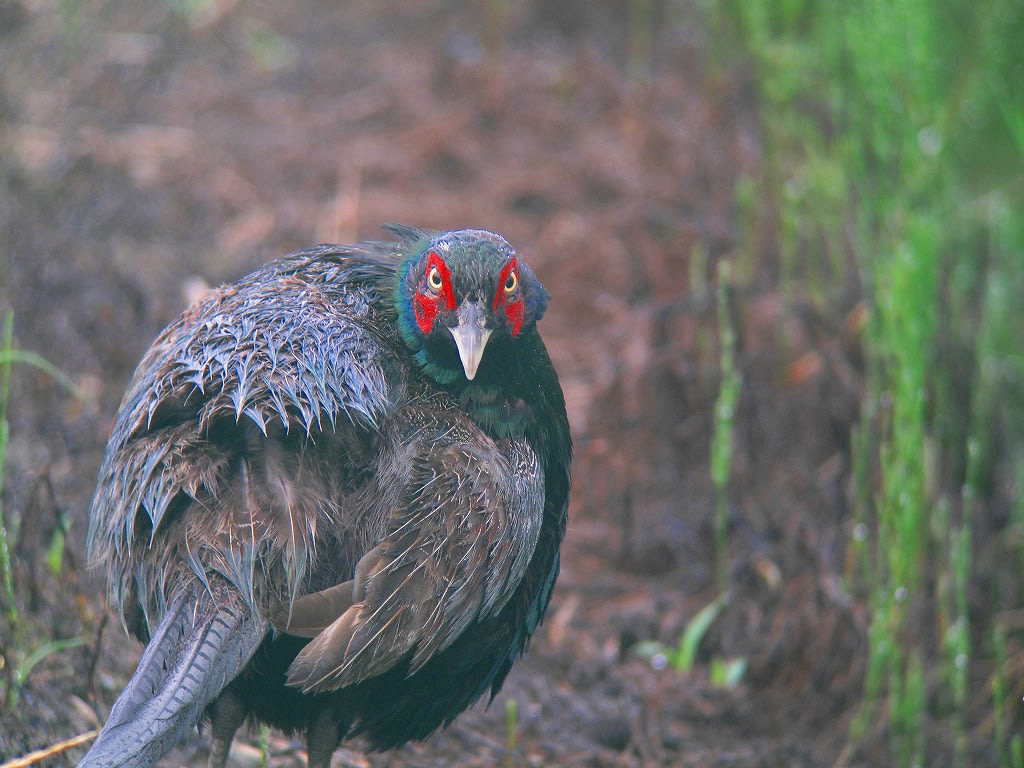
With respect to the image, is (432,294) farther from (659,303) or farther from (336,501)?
(659,303)

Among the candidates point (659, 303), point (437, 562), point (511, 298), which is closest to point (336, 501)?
point (437, 562)

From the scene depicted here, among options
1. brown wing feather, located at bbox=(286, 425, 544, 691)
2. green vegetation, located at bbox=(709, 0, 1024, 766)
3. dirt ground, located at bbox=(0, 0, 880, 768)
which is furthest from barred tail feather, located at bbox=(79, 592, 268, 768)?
green vegetation, located at bbox=(709, 0, 1024, 766)

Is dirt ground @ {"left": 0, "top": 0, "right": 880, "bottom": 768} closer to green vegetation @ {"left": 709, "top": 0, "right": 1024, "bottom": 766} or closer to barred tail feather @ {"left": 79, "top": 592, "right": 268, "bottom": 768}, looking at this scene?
green vegetation @ {"left": 709, "top": 0, "right": 1024, "bottom": 766}

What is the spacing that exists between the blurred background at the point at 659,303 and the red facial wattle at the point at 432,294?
1118 millimetres

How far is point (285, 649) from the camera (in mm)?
2785

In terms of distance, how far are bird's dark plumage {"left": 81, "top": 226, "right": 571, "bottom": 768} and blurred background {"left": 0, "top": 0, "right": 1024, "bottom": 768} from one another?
0.42 metres

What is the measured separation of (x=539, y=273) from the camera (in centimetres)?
570

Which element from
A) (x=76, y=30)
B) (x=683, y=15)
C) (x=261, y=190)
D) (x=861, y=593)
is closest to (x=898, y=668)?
(x=861, y=593)

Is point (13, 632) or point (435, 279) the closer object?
point (435, 279)

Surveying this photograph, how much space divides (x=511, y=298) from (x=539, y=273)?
273 centimetres

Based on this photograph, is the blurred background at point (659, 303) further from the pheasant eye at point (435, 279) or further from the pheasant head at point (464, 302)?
the pheasant eye at point (435, 279)

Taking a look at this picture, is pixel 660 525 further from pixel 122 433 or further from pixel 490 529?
pixel 122 433

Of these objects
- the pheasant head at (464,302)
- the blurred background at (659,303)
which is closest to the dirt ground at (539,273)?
the blurred background at (659,303)

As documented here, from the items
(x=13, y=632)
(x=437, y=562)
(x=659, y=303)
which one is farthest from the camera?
(x=659, y=303)
